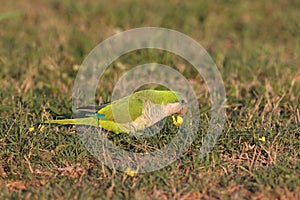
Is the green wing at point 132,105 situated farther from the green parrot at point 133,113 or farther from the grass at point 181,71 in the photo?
the grass at point 181,71

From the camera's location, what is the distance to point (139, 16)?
23.6ft

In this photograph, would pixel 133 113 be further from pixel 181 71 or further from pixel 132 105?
pixel 181 71

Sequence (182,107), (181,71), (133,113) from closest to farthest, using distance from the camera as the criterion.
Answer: (133,113) → (182,107) → (181,71)

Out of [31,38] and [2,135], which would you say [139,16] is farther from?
[2,135]

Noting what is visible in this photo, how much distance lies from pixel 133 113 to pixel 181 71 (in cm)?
189

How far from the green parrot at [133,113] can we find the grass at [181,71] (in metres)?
0.11

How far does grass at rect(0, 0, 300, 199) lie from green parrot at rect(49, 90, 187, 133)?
4.3 inches

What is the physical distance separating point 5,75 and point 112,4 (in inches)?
97.6

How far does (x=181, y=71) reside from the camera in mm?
5859

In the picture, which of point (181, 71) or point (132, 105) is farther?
point (181, 71)

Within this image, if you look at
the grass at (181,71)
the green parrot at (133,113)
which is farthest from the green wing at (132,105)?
the grass at (181,71)

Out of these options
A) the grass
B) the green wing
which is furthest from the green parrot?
the grass

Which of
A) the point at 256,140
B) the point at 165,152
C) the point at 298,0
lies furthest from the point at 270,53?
the point at 165,152

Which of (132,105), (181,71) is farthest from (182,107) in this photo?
(181,71)
